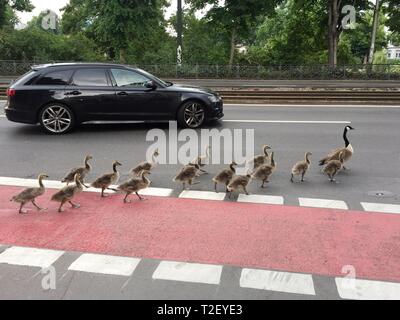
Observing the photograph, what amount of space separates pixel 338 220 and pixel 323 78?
3010cm

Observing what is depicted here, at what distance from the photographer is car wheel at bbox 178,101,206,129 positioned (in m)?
12.5

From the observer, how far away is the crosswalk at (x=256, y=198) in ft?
22.6

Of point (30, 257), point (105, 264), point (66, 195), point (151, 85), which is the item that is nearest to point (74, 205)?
point (66, 195)

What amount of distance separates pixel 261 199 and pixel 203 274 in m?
2.65

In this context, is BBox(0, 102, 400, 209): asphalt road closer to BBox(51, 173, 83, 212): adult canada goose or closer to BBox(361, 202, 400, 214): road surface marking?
BBox(361, 202, 400, 214): road surface marking

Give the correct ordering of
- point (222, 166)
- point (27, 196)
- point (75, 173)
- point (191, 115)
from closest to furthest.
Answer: point (27, 196)
point (75, 173)
point (222, 166)
point (191, 115)

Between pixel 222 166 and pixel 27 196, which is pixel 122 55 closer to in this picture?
pixel 222 166

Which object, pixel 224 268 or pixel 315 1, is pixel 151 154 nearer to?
pixel 224 268

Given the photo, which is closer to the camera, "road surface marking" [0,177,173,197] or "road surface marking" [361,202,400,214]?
"road surface marking" [361,202,400,214]

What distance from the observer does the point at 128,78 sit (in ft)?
40.4

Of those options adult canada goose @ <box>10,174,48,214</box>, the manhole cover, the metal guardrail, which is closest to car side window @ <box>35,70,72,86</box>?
adult canada goose @ <box>10,174,48,214</box>

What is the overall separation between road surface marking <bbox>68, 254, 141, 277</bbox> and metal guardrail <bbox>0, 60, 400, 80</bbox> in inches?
1209

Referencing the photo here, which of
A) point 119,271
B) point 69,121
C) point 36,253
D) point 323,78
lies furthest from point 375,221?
point 323,78

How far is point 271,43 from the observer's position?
147ft
